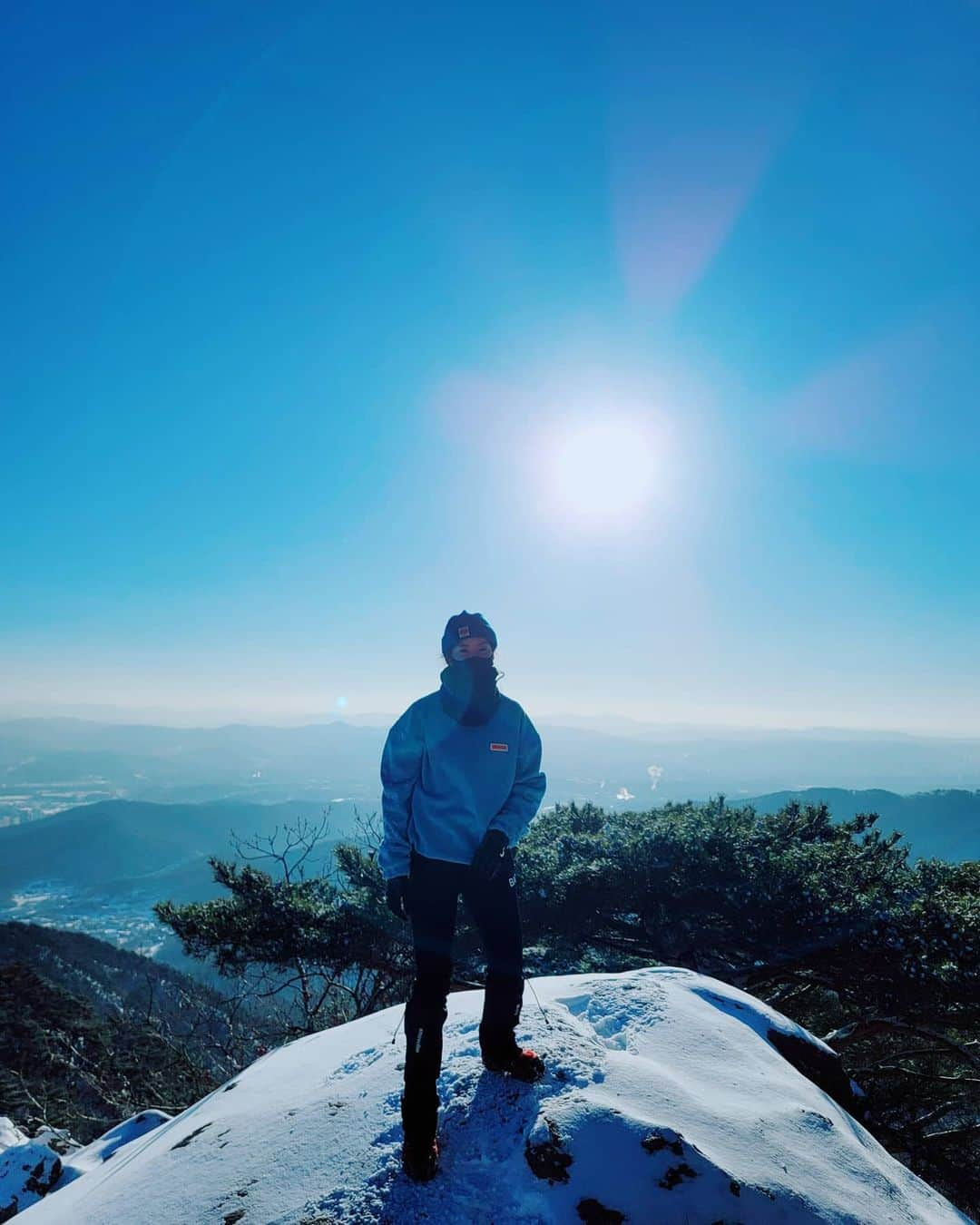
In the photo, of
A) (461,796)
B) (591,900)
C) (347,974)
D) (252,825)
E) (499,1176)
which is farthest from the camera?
(252,825)

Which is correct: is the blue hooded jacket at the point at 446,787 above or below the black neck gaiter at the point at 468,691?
below

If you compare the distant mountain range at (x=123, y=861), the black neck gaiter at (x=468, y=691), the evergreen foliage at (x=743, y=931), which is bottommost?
the distant mountain range at (x=123, y=861)

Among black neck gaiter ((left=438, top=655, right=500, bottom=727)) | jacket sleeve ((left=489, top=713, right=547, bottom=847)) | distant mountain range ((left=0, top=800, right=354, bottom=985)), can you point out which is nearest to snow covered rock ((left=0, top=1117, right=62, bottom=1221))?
jacket sleeve ((left=489, top=713, right=547, bottom=847))

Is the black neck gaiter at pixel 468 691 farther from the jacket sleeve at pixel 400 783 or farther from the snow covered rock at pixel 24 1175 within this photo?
the snow covered rock at pixel 24 1175

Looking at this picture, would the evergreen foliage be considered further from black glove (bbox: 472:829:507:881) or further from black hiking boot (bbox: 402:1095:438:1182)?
black hiking boot (bbox: 402:1095:438:1182)

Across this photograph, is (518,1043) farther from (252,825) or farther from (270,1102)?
(252,825)

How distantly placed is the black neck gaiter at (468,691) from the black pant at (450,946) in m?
0.93

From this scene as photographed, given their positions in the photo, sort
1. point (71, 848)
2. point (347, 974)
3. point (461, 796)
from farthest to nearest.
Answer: point (71, 848), point (347, 974), point (461, 796)

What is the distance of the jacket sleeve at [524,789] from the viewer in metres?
3.67

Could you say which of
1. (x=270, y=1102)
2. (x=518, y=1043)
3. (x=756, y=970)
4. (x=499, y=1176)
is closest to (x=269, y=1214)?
(x=499, y=1176)

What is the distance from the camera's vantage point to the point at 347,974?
420 inches

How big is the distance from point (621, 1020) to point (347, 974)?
857cm

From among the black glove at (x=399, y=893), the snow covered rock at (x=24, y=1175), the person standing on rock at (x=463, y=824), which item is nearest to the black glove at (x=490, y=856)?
the person standing on rock at (x=463, y=824)

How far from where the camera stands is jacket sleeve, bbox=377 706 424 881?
359 cm
